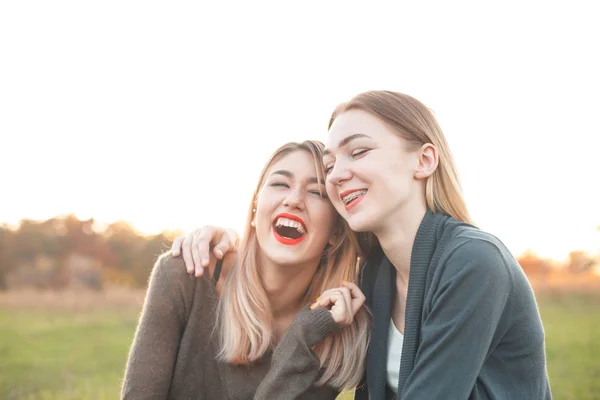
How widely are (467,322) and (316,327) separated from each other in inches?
38.0

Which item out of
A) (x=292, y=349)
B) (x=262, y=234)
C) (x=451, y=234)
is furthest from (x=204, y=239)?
(x=451, y=234)

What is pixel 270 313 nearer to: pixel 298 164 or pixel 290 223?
pixel 290 223

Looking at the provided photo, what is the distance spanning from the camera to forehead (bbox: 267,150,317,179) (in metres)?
3.55

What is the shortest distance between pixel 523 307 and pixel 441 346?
1.50ft

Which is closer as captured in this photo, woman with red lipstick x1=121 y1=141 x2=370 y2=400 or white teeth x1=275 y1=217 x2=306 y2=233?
woman with red lipstick x1=121 y1=141 x2=370 y2=400

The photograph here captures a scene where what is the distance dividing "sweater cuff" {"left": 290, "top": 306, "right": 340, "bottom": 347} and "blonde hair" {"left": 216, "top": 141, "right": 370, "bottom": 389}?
0.20 meters

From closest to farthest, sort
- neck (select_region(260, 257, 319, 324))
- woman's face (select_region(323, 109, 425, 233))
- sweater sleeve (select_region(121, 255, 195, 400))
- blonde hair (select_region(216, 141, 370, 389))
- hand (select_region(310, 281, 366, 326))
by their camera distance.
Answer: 1. woman's face (select_region(323, 109, 425, 233))
2. sweater sleeve (select_region(121, 255, 195, 400))
3. hand (select_region(310, 281, 366, 326))
4. blonde hair (select_region(216, 141, 370, 389))
5. neck (select_region(260, 257, 319, 324))

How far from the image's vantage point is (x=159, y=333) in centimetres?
331

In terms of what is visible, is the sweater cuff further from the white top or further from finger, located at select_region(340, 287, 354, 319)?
the white top

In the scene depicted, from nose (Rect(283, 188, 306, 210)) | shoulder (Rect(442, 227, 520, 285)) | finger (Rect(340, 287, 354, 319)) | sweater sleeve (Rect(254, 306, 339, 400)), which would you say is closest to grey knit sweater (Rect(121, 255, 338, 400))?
sweater sleeve (Rect(254, 306, 339, 400))

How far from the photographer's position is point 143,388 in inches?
127

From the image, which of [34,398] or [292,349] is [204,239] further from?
[34,398]

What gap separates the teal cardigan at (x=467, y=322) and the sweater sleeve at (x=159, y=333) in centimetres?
124

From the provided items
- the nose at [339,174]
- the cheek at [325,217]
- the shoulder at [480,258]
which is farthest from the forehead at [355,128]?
the shoulder at [480,258]
